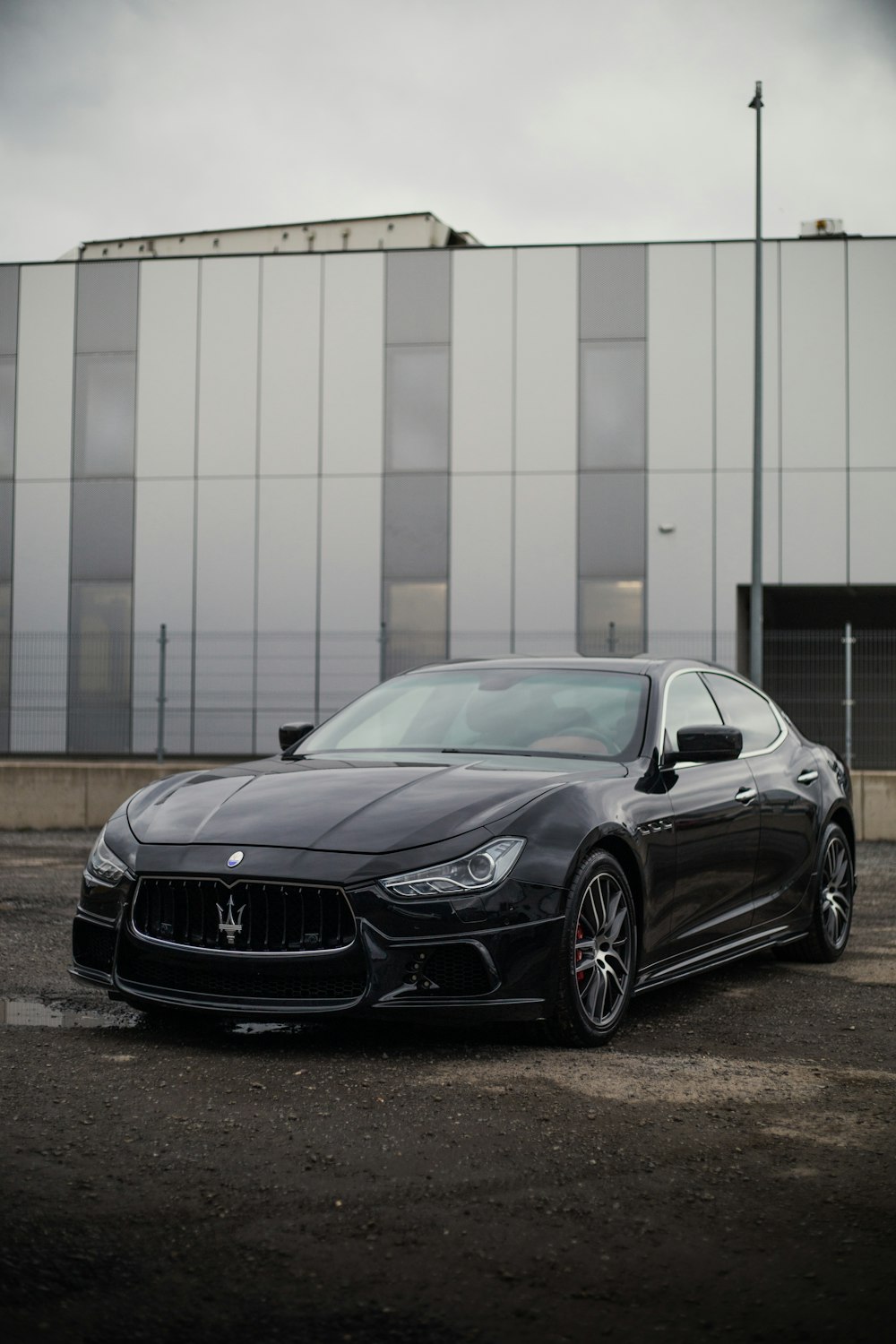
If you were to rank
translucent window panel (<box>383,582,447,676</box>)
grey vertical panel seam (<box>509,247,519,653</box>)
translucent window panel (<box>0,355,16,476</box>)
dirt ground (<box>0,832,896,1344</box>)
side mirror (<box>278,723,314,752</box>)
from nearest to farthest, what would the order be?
dirt ground (<box>0,832,896,1344</box>)
side mirror (<box>278,723,314,752</box>)
grey vertical panel seam (<box>509,247,519,653</box>)
translucent window panel (<box>383,582,447,676</box>)
translucent window panel (<box>0,355,16,476</box>)

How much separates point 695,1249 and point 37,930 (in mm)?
5527

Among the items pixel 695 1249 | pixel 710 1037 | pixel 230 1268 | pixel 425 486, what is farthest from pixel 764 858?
pixel 425 486

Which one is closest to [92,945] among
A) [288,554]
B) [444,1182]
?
[444,1182]

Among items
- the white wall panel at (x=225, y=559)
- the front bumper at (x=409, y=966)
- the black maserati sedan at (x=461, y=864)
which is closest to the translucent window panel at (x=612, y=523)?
the white wall panel at (x=225, y=559)

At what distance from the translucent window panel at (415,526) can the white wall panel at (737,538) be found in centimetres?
446

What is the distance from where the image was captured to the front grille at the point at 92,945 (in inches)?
201

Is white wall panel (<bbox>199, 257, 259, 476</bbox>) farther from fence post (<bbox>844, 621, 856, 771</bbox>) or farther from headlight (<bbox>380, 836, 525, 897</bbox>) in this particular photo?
headlight (<bbox>380, 836, 525, 897</bbox>)

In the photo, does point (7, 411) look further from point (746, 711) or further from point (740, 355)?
point (746, 711)

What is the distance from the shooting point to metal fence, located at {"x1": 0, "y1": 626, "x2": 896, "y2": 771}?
2312 cm

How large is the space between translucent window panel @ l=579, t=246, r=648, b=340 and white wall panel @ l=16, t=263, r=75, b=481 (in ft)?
29.3

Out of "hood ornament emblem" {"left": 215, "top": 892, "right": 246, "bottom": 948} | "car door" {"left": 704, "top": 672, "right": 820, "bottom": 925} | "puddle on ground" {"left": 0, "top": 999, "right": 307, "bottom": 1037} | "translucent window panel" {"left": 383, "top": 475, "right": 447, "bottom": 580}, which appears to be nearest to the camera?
"hood ornament emblem" {"left": 215, "top": 892, "right": 246, "bottom": 948}

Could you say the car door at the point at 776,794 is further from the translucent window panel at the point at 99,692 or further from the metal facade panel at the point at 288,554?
the metal facade panel at the point at 288,554

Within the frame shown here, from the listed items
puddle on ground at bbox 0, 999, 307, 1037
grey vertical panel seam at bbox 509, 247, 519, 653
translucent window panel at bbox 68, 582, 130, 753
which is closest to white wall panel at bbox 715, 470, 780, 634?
grey vertical panel seam at bbox 509, 247, 519, 653

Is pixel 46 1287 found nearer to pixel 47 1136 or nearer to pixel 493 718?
pixel 47 1136
